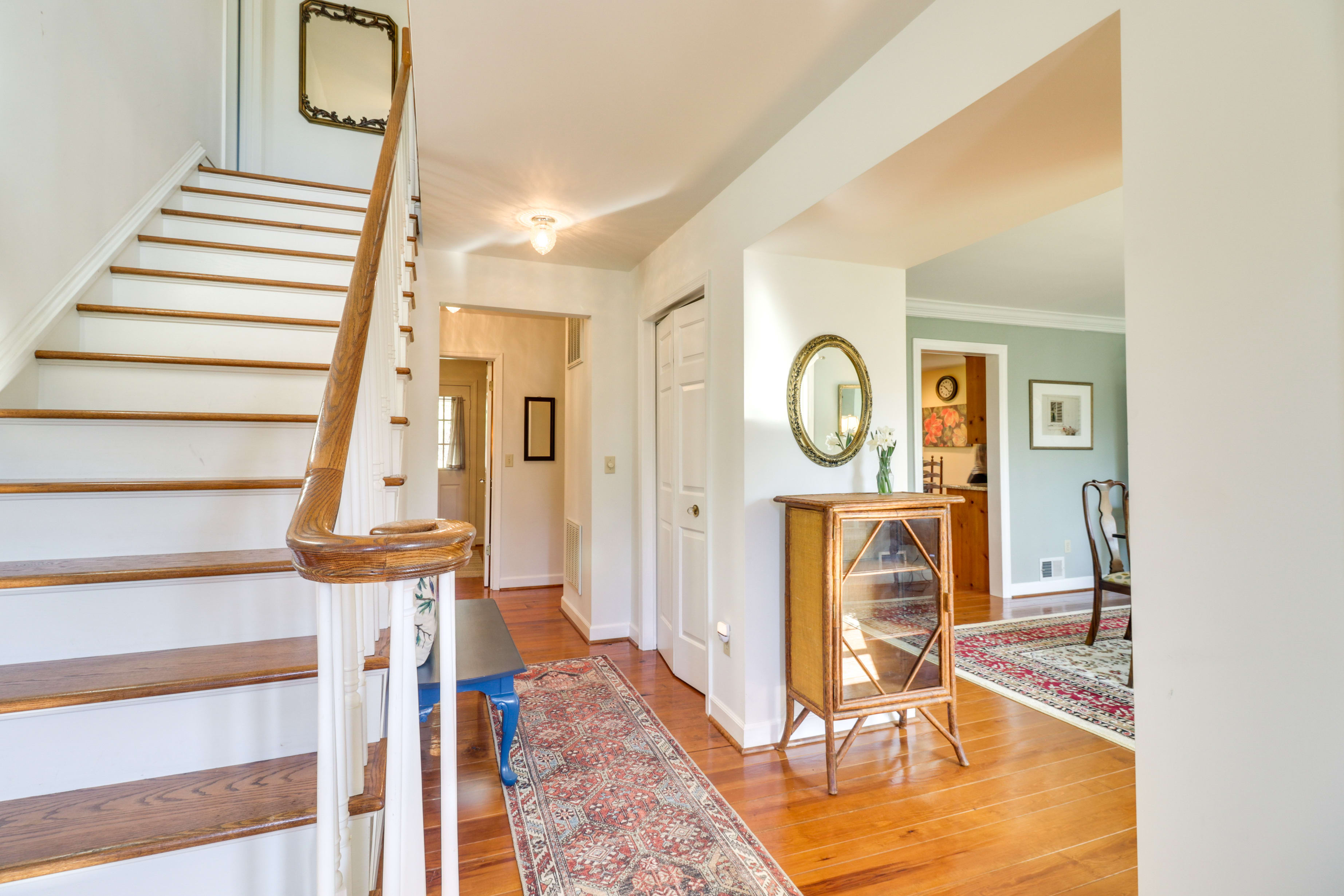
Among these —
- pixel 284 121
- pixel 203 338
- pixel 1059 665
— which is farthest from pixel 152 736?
pixel 1059 665

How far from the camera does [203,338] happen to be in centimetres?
Answer: 194

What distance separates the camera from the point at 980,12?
1.46 m

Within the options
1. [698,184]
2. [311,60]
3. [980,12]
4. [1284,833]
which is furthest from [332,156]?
[1284,833]

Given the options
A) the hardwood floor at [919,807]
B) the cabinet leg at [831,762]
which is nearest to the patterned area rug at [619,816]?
the hardwood floor at [919,807]

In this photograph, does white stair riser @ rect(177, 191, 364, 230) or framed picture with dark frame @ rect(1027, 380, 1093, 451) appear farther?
framed picture with dark frame @ rect(1027, 380, 1093, 451)

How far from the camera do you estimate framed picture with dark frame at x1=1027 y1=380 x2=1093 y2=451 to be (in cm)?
514

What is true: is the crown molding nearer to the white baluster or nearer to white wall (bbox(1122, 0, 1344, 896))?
white wall (bbox(1122, 0, 1344, 896))

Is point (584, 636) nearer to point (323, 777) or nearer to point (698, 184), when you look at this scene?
point (698, 184)

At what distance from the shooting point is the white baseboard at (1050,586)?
5.00 meters

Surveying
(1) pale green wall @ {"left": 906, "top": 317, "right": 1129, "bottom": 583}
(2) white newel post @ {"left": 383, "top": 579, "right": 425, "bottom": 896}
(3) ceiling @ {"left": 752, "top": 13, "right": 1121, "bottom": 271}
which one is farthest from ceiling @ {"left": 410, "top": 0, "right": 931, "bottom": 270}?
(1) pale green wall @ {"left": 906, "top": 317, "right": 1129, "bottom": 583}

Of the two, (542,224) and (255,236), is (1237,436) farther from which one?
(255,236)

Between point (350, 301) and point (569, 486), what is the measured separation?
365cm

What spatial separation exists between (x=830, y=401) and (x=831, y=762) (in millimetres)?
1467

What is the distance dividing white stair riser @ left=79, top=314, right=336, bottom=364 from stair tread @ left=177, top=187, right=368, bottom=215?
100 centimetres
